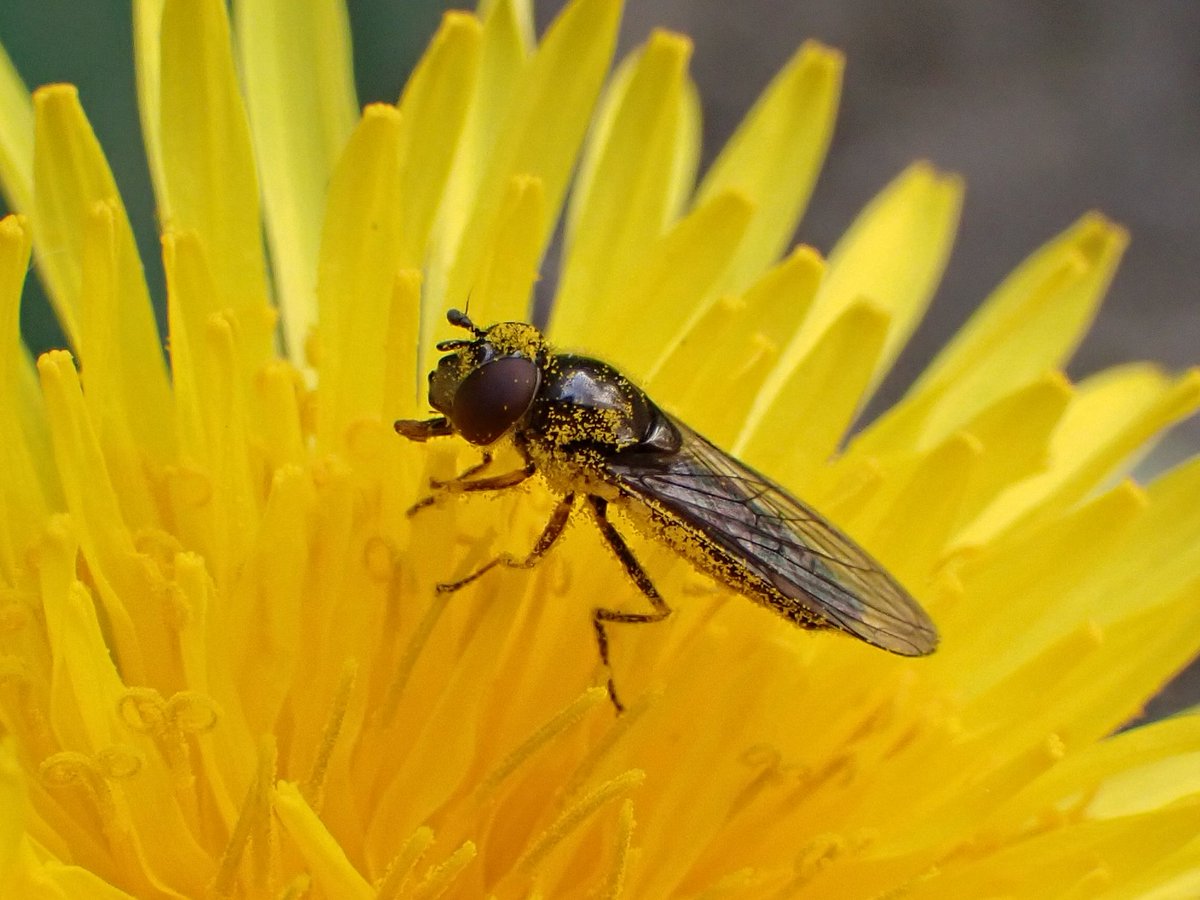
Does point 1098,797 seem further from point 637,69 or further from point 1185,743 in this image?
point 637,69

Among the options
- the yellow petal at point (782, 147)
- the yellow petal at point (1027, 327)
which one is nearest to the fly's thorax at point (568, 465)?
the yellow petal at point (1027, 327)

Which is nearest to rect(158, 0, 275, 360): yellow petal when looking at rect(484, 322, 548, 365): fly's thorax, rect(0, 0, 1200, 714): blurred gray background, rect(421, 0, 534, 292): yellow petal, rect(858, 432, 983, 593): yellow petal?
rect(484, 322, 548, 365): fly's thorax

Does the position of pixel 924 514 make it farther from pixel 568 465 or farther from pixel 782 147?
pixel 782 147

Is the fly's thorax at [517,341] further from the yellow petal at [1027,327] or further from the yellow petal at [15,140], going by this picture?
the yellow petal at [1027,327]

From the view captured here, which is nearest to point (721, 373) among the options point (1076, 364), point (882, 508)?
point (882, 508)

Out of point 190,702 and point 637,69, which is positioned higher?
point 637,69

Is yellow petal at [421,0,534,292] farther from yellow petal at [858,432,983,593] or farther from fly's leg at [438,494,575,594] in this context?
yellow petal at [858,432,983,593]

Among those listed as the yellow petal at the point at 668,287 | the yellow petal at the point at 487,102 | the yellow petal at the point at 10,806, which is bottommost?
the yellow petal at the point at 10,806
